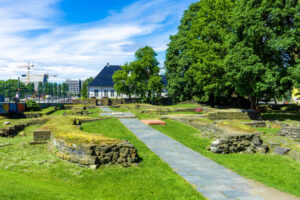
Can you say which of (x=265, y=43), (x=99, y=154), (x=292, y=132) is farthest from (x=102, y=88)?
(x=99, y=154)

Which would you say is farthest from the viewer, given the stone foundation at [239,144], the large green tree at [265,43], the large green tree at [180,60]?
the large green tree at [180,60]

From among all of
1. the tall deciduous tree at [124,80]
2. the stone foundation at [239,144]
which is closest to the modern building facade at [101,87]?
the tall deciduous tree at [124,80]

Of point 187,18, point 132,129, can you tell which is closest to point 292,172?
point 132,129

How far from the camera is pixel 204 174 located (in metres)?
7.72

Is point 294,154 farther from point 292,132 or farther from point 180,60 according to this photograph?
point 180,60

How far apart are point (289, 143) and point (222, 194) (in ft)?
23.7

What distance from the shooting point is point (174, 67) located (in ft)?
135

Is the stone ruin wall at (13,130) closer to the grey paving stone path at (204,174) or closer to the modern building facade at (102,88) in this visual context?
the grey paving stone path at (204,174)

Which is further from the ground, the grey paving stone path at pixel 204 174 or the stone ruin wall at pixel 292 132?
the stone ruin wall at pixel 292 132

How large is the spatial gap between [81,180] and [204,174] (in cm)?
403

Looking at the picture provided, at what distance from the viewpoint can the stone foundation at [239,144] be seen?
1079cm

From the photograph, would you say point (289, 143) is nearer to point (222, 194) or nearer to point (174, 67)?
point (222, 194)

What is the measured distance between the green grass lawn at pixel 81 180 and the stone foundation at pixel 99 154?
0.81 feet

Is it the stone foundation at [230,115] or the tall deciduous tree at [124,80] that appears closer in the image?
the stone foundation at [230,115]
